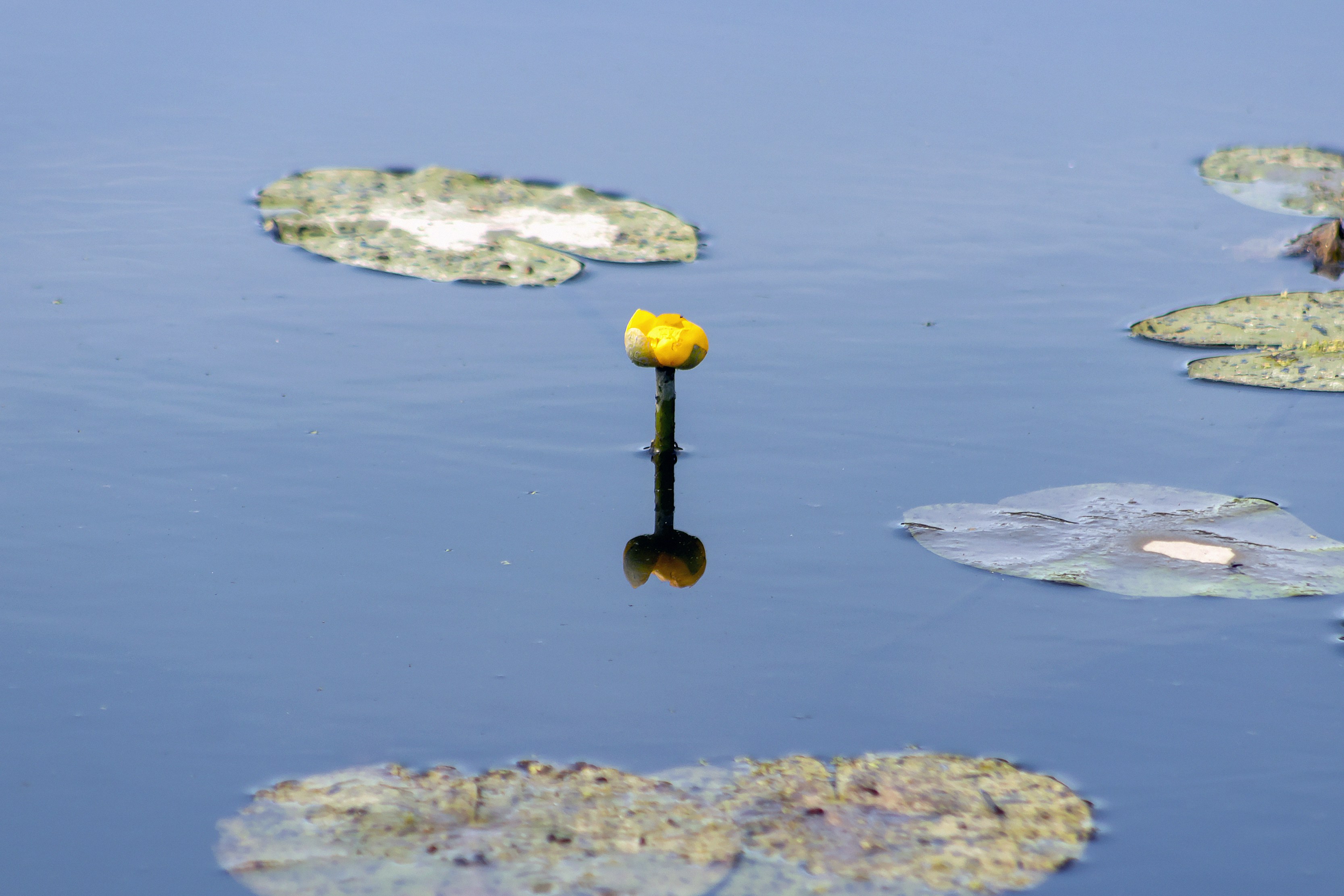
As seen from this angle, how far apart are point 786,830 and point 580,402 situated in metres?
2.84

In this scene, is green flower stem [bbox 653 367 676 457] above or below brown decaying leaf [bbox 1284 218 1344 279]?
below

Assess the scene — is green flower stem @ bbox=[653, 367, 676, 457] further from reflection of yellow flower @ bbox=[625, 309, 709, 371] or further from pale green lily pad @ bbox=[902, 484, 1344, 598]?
pale green lily pad @ bbox=[902, 484, 1344, 598]

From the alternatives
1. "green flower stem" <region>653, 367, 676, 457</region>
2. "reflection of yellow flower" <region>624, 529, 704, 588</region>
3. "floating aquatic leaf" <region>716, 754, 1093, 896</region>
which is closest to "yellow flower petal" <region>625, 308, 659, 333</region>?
"green flower stem" <region>653, 367, 676, 457</region>

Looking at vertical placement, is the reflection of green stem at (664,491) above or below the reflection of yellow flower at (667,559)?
above

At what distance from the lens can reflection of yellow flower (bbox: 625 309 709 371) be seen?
4.61 m

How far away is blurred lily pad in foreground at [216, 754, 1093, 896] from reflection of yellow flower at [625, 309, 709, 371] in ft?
5.84

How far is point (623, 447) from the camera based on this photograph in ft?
16.9

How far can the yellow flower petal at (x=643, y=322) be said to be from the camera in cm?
464

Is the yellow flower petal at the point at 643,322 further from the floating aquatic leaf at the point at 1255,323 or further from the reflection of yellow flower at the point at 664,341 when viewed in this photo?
the floating aquatic leaf at the point at 1255,323

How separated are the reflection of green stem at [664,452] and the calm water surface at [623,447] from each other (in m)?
0.07

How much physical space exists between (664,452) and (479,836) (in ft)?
7.60

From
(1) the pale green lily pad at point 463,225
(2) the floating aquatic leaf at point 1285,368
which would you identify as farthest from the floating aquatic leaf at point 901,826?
(1) the pale green lily pad at point 463,225

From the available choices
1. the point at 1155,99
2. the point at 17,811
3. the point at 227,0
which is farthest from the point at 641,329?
the point at 227,0

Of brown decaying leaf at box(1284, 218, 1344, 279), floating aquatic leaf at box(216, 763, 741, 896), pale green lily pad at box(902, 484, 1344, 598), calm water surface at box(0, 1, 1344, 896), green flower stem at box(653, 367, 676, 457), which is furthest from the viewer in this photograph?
brown decaying leaf at box(1284, 218, 1344, 279)
